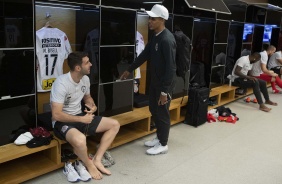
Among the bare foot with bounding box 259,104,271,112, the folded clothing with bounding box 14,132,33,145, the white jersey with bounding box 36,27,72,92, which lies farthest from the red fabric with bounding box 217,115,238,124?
the folded clothing with bounding box 14,132,33,145

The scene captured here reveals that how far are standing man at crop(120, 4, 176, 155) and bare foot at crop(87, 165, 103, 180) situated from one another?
73 cm

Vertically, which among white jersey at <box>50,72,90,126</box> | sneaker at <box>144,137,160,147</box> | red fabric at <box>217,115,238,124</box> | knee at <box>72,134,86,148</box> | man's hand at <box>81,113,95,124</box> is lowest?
sneaker at <box>144,137,160,147</box>

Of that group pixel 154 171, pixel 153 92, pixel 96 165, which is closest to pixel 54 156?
pixel 96 165

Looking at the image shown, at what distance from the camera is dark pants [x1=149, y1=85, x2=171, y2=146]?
3117 millimetres

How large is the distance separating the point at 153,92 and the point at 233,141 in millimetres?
1347

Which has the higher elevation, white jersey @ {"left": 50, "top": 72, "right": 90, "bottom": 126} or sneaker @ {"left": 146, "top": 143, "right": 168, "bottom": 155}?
white jersey @ {"left": 50, "top": 72, "right": 90, "bottom": 126}

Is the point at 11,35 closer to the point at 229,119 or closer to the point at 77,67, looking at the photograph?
the point at 77,67

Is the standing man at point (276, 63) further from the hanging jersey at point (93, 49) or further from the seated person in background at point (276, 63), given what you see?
the hanging jersey at point (93, 49)

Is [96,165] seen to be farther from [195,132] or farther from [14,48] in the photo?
[195,132]

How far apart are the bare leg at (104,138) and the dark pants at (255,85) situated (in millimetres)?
3381

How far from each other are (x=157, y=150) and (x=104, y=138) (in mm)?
704

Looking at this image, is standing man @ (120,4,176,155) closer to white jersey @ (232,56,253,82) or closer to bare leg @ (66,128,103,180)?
bare leg @ (66,128,103,180)

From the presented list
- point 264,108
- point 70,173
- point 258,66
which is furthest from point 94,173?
point 258,66

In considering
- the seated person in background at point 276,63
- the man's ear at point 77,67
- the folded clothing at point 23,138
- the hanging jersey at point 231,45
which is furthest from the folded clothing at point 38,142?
the seated person in background at point 276,63
